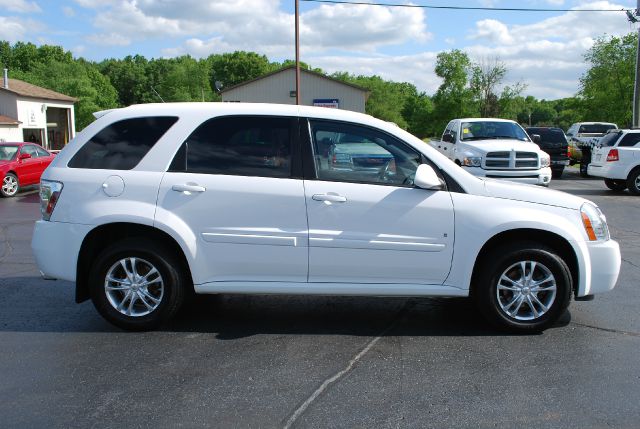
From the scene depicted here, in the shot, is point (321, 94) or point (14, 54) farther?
point (14, 54)

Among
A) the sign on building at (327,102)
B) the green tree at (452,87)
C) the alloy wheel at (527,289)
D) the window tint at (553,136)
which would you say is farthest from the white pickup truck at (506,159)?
the green tree at (452,87)

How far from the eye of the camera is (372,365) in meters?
4.39

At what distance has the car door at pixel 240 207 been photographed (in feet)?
16.0

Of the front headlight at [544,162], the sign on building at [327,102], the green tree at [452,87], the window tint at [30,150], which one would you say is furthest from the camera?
the green tree at [452,87]

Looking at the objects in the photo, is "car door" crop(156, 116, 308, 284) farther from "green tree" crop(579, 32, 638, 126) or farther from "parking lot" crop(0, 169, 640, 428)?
"green tree" crop(579, 32, 638, 126)

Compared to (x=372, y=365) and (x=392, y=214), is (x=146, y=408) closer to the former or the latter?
(x=372, y=365)

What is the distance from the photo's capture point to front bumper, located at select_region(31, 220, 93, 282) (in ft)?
16.4

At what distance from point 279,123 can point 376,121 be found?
32.0 inches

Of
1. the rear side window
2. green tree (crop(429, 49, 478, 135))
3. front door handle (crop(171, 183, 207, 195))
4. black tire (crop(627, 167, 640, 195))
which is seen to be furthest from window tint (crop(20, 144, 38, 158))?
green tree (crop(429, 49, 478, 135))

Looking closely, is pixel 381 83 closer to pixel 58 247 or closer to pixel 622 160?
pixel 622 160

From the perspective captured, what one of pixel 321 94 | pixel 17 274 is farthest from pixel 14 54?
pixel 17 274

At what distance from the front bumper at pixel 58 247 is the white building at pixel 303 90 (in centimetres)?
3970

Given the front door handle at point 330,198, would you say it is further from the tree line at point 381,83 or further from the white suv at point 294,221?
the tree line at point 381,83

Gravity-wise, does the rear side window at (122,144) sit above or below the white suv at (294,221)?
above
